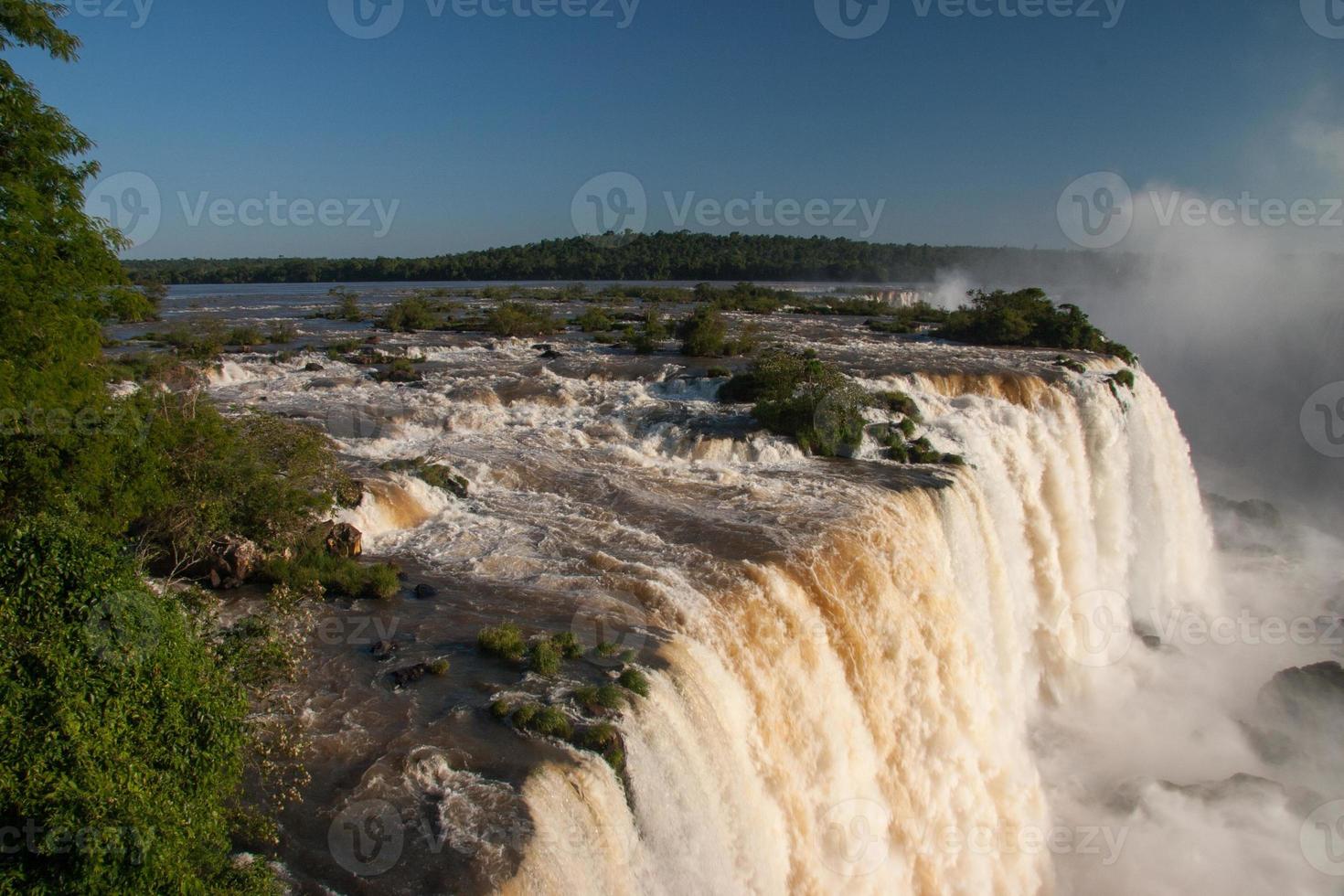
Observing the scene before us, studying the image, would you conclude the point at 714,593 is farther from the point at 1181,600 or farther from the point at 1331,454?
the point at 1331,454

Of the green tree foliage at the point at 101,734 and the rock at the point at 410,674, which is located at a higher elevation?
the green tree foliage at the point at 101,734

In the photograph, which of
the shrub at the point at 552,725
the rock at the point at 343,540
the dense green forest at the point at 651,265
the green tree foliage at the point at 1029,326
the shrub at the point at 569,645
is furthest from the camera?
the dense green forest at the point at 651,265

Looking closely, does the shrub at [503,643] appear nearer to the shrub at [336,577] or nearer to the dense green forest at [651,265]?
the shrub at [336,577]

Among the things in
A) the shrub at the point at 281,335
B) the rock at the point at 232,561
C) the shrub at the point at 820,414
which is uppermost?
the shrub at the point at 820,414

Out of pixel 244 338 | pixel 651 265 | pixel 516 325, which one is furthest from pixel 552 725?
pixel 651 265

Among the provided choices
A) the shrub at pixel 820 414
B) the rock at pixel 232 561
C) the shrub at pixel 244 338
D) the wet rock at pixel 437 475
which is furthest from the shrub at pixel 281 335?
the rock at pixel 232 561

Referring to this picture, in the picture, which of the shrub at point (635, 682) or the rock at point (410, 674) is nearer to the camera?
the shrub at point (635, 682)
